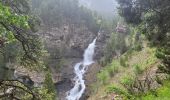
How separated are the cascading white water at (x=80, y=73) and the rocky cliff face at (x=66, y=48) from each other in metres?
0.90

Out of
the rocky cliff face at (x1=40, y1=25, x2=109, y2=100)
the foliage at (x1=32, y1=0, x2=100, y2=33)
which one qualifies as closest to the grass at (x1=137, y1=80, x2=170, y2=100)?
the rocky cliff face at (x1=40, y1=25, x2=109, y2=100)

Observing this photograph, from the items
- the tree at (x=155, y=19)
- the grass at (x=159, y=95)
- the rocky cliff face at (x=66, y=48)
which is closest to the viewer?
the grass at (x=159, y=95)

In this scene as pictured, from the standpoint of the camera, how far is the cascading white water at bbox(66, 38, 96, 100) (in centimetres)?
5877

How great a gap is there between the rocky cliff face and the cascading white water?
90cm

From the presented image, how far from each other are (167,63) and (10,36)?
7.15m

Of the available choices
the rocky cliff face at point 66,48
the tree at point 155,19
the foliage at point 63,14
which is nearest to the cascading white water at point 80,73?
the rocky cliff face at point 66,48

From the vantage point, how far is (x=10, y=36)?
8602 mm

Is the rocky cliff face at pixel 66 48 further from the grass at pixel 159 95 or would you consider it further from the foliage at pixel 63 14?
the grass at pixel 159 95

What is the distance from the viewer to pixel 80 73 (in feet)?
226

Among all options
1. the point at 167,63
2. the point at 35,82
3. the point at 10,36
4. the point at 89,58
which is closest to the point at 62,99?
the point at 35,82

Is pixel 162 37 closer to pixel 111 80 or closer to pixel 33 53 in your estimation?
pixel 33 53

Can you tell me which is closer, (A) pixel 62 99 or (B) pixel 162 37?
(B) pixel 162 37

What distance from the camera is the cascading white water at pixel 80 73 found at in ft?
193

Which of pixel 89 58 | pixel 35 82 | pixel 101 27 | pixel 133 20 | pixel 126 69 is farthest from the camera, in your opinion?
pixel 101 27
